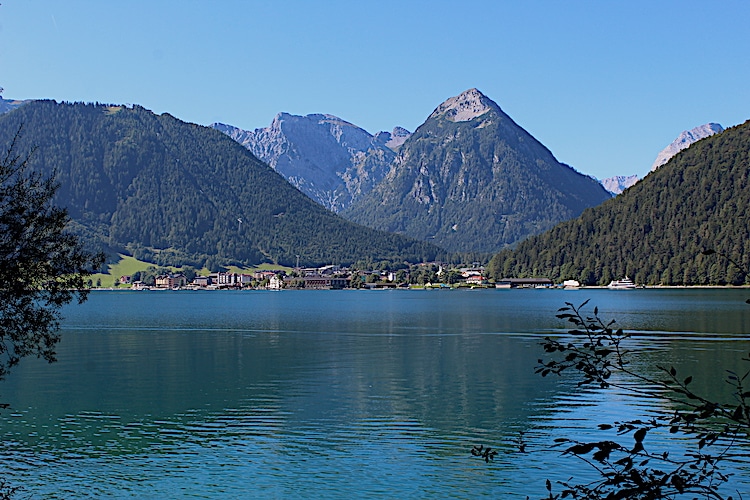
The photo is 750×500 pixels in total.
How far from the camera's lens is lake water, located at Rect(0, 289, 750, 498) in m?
27.0

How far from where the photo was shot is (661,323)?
Answer: 320 feet

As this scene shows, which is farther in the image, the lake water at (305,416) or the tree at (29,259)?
the lake water at (305,416)

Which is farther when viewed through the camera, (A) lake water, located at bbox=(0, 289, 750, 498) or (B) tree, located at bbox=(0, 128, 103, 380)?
(A) lake water, located at bbox=(0, 289, 750, 498)

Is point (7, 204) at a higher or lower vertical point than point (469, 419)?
higher

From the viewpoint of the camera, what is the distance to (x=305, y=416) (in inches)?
1496

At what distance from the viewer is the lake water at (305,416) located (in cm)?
2697

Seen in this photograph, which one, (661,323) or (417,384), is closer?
(417,384)

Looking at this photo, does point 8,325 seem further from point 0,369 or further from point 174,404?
point 174,404

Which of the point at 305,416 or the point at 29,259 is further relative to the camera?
the point at 305,416

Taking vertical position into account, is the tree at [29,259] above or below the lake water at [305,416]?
above

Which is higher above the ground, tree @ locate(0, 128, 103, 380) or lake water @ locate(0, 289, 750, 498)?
tree @ locate(0, 128, 103, 380)

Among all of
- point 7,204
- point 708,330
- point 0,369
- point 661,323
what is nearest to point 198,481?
point 0,369

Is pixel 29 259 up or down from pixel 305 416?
up

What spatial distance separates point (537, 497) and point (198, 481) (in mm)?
11613
